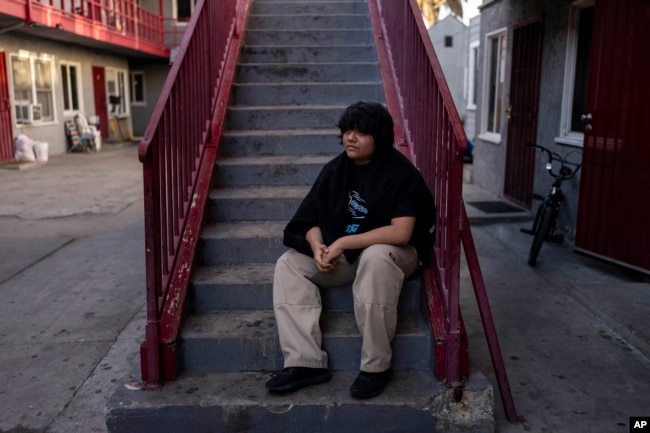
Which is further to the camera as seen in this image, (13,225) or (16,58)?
(16,58)

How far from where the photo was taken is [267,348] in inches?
114

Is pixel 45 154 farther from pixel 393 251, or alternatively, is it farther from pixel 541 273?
pixel 393 251

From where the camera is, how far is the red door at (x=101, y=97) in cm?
1894

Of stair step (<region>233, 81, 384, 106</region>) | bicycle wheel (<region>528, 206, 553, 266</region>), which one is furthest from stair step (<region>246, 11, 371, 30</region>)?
bicycle wheel (<region>528, 206, 553, 266</region>)

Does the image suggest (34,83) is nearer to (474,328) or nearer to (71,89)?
(71,89)

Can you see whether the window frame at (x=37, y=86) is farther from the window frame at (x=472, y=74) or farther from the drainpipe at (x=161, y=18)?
the window frame at (x=472, y=74)

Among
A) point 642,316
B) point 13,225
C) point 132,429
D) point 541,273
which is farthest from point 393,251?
point 13,225

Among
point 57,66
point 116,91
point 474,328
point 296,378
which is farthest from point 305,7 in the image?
point 116,91

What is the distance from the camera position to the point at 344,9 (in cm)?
684

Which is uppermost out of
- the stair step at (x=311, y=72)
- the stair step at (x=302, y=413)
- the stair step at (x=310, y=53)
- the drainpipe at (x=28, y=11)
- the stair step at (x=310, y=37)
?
the drainpipe at (x=28, y=11)

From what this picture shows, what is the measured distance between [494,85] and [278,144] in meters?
5.70

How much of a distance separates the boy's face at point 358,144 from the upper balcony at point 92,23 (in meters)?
9.87

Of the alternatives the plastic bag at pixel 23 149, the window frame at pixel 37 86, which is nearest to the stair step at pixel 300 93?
the plastic bag at pixel 23 149

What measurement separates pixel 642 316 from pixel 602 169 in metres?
1.68
